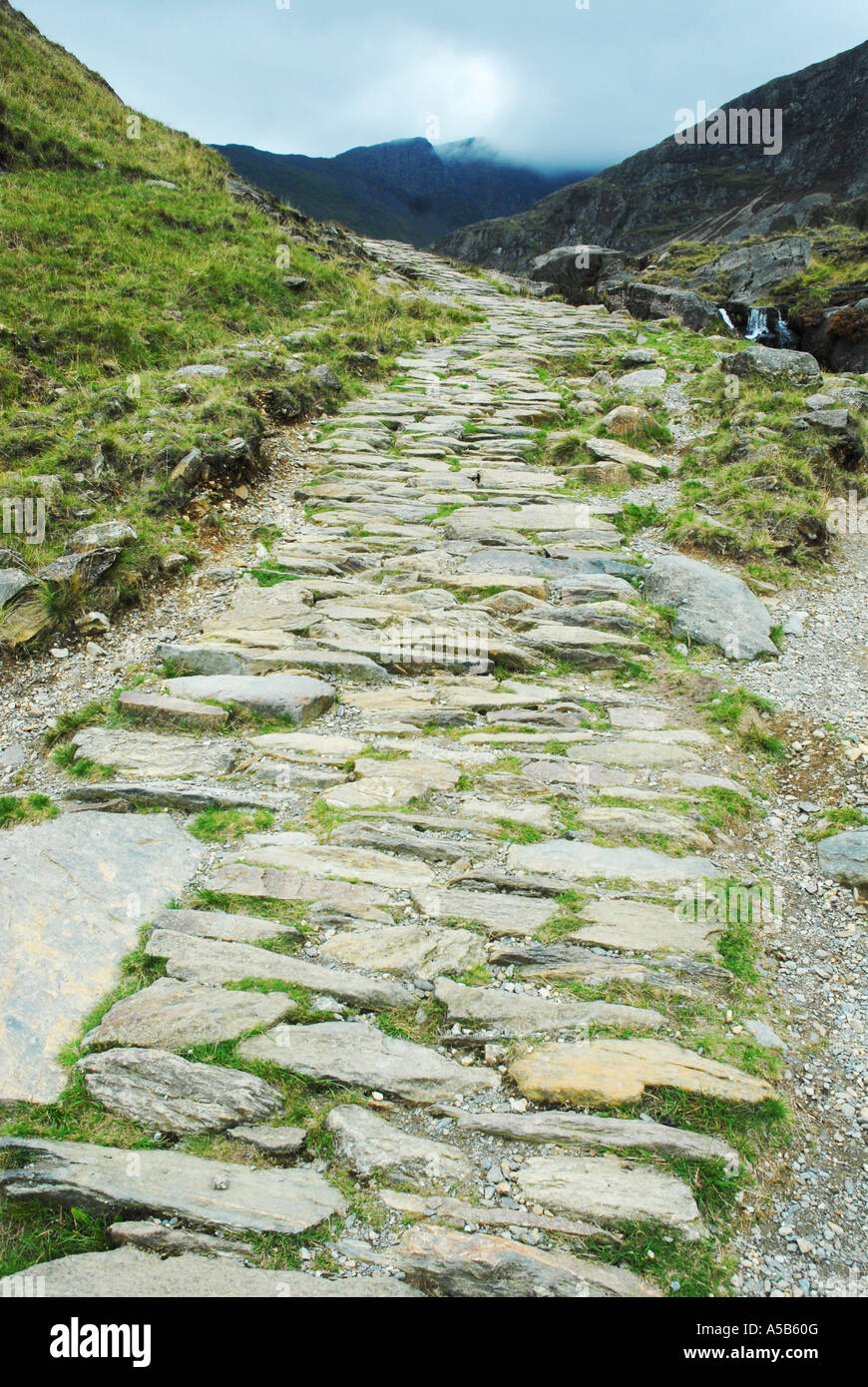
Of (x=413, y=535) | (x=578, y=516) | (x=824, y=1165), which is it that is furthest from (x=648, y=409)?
(x=824, y=1165)

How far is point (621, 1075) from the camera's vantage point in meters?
3.66

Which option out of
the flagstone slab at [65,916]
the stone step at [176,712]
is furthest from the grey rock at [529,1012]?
the stone step at [176,712]

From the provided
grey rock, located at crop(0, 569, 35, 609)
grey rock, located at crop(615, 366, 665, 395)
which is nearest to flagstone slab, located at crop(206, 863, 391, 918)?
grey rock, located at crop(0, 569, 35, 609)

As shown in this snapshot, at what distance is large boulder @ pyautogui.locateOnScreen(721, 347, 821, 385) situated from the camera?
613 inches

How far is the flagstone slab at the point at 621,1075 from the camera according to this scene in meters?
3.59

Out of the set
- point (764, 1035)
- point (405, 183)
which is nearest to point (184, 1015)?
point (764, 1035)

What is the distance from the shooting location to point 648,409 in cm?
1554

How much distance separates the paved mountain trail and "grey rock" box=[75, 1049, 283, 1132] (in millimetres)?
14

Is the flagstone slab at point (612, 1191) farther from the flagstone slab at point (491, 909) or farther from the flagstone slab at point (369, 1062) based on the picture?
the flagstone slab at point (491, 909)

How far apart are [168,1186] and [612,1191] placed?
1931 mm

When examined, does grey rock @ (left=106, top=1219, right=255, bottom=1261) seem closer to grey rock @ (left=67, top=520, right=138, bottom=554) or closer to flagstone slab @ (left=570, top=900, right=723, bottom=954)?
flagstone slab @ (left=570, top=900, right=723, bottom=954)

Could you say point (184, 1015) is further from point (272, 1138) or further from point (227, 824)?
point (227, 824)

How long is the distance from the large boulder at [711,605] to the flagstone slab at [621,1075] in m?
5.16
